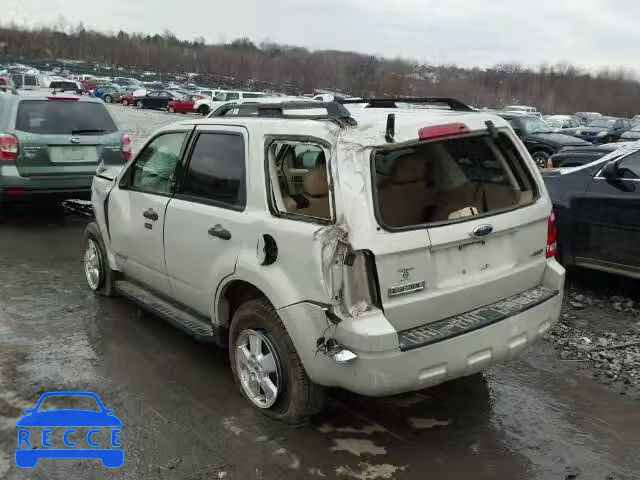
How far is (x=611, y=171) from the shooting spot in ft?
19.9

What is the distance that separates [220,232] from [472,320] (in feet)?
5.17

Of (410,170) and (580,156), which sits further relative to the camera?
(580,156)

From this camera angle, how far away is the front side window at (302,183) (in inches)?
139

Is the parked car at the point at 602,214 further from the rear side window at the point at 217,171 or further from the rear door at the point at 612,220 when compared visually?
the rear side window at the point at 217,171

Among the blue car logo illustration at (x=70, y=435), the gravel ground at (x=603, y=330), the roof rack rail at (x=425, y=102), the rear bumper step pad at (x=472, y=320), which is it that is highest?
the roof rack rail at (x=425, y=102)

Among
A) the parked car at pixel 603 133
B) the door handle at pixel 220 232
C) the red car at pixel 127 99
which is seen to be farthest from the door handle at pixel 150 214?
the red car at pixel 127 99

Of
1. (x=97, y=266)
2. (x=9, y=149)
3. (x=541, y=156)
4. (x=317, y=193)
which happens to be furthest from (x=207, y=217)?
(x=541, y=156)

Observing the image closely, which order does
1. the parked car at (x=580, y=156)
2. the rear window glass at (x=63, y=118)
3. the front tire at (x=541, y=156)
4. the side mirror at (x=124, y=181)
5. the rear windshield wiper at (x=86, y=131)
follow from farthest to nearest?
the front tire at (x=541, y=156), the parked car at (x=580, y=156), the rear windshield wiper at (x=86, y=131), the rear window glass at (x=63, y=118), the side mirror at (x=124, y=181)

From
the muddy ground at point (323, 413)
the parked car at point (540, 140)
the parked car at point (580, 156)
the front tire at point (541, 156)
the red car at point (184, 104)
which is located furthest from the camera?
the red car at point (184, 104)

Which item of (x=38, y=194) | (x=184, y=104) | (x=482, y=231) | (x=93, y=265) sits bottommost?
(x=93, y=265)

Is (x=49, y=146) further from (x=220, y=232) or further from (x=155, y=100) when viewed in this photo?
(x=155, y=100)

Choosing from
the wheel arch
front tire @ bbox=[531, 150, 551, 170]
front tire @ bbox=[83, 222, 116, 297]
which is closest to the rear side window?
the wheel arch

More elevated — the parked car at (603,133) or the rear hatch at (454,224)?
the parked car at (603,133)

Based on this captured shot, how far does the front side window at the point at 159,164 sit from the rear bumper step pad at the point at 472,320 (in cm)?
218
